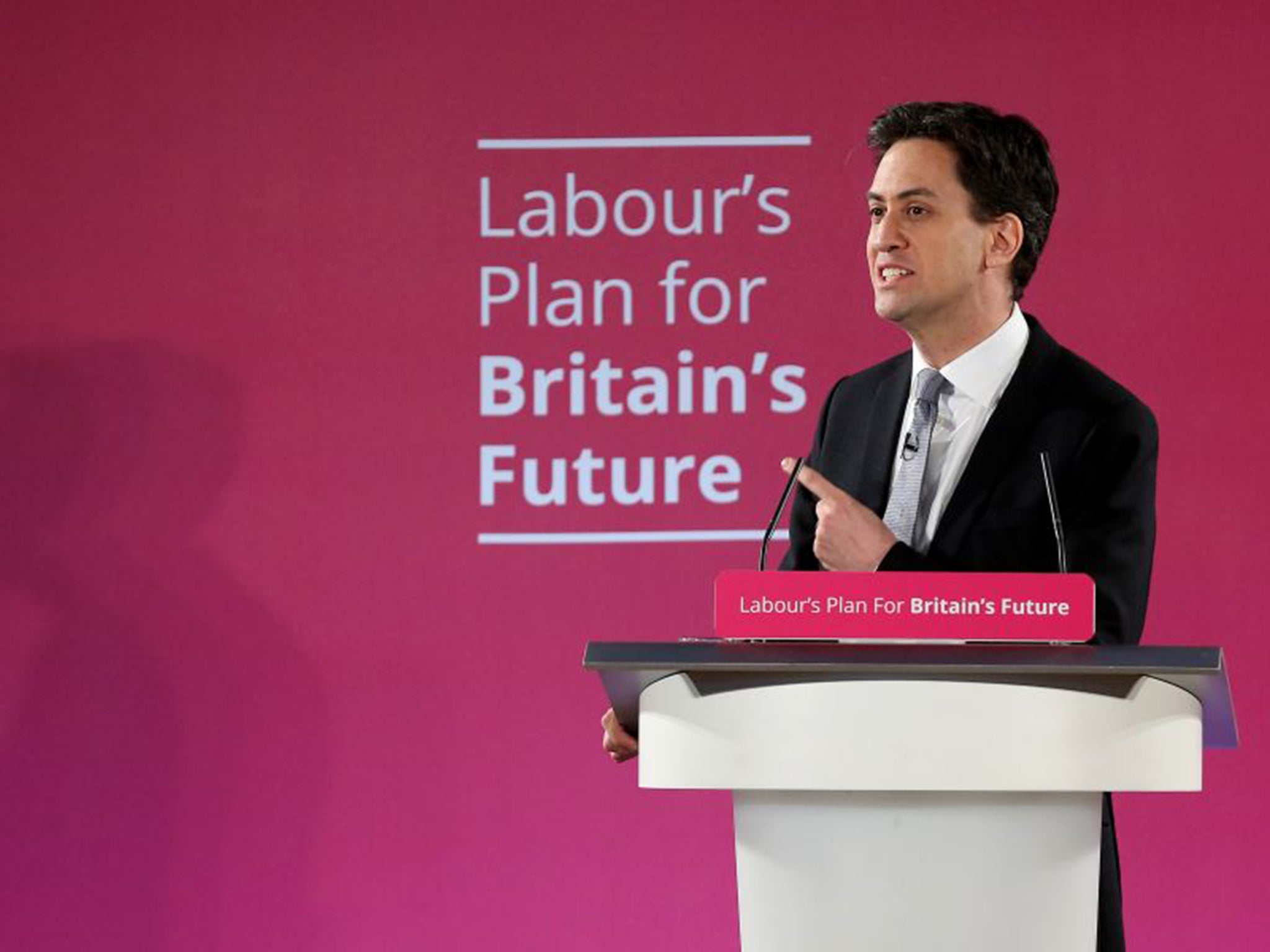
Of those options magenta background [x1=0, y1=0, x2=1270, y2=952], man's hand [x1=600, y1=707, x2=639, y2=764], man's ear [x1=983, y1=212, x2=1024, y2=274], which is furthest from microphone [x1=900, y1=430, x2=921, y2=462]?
magenta background [x1=0, y1=0, x2=1270, y2=952]

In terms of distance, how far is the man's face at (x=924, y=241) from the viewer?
2172mm

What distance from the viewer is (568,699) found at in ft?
12.4

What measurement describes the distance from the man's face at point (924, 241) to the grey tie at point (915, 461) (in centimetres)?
8

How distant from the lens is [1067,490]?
79.0 inches

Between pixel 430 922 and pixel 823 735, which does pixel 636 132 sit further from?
pixel 823 735

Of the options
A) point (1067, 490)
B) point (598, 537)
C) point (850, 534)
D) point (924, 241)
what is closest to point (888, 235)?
point (924, 241)

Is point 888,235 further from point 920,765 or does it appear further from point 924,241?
point 920,765

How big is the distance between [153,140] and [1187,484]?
2.17 metres

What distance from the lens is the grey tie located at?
2.04 meters

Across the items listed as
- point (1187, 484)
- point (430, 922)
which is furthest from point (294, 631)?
point (1187, 484)

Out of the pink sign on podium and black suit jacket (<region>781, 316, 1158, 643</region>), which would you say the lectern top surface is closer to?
the pink sign on podium

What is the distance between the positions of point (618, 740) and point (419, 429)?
2134mm

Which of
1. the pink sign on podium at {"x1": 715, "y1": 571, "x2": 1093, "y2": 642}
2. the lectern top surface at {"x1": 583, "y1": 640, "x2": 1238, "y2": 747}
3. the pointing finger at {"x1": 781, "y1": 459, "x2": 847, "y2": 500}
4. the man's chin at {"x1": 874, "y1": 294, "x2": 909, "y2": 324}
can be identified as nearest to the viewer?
the lectern top surface at {"x1": 583, "y1": 640, "x2": 1238, "y2": 747}

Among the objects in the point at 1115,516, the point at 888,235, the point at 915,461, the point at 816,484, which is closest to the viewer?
the point at 816,484
